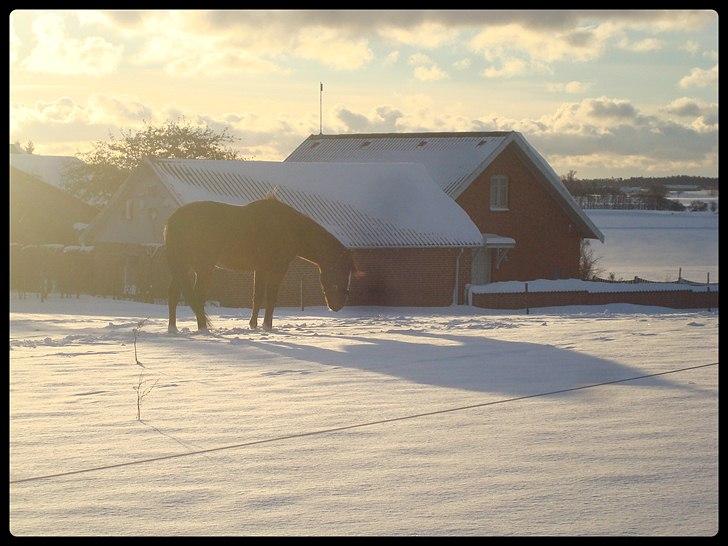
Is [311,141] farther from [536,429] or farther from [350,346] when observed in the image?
[536,429]

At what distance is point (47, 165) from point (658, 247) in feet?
164

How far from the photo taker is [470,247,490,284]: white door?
38.5 m

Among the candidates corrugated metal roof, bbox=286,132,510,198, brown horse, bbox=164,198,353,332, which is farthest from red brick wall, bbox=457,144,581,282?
brown horse, bbox=164,198,353,332

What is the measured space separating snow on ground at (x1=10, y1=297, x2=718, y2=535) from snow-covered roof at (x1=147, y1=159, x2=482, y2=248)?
16.2m

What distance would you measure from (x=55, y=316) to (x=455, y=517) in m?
19.7

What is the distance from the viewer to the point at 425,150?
41.2 meters

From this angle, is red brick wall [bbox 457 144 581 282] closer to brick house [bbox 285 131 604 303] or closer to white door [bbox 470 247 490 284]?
brick house [bbox 285 131 604 303]

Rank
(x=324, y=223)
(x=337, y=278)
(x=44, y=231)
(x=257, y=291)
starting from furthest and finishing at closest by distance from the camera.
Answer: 1. (x=44, y=231)
2. (x=324, y=223)
3. (x=257, y=291)
4. (x=337, y=278)

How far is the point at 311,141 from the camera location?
45.1 m

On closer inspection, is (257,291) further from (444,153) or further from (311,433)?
(444,153)

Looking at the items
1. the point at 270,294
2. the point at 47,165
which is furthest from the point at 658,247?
the point at 270,294

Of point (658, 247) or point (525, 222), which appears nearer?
point (525, 222)
